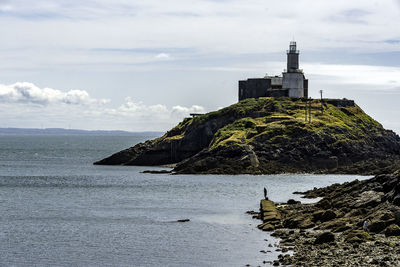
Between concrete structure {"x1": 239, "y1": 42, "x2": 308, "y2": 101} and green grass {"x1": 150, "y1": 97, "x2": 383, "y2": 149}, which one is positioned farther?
concrete structure {"x1": 239, "y1": 42, "x2": 308, "y2": 101}

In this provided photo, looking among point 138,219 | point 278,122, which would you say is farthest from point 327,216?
point 278,122

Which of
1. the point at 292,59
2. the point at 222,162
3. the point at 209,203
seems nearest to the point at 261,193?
the point at 209,203

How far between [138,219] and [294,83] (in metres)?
94.4

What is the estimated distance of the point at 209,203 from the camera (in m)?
65.8

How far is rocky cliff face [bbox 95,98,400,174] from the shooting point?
108m

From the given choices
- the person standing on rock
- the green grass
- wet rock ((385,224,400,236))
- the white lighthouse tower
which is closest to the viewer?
wet rock ((385,224,400,236))

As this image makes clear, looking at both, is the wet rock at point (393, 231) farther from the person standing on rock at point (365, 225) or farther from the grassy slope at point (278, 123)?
the grassy slope at point (278, 123)

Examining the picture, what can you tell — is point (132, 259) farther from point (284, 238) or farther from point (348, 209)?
point (348, 209)

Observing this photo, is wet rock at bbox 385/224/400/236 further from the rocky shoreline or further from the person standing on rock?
the person standing on rock

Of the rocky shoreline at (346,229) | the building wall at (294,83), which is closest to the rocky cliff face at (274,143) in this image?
the building wall at (294,83)

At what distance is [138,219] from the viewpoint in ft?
177

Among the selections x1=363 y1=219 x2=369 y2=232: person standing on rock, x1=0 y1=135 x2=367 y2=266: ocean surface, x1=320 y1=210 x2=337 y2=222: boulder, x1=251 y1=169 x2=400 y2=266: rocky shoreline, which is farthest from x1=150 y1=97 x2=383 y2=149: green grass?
x1=363 y1=219 x2=369 y2=232: person standing on rock

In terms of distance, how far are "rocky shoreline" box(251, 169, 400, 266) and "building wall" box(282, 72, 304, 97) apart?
8547 centimetres

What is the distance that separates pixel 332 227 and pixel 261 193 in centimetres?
3370
